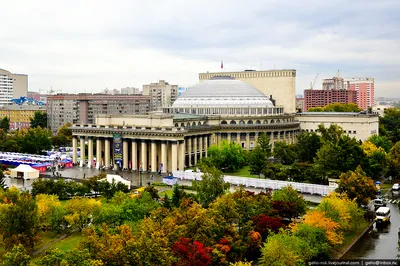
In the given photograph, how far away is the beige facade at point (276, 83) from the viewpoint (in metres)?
109

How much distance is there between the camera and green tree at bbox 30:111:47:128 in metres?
153

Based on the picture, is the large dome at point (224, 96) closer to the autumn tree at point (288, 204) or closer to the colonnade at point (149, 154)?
the colonnade at point (149, 154)

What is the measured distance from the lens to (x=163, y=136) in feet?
256

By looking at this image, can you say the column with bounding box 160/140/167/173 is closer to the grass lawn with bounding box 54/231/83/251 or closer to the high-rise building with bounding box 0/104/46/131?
the grass lawn with bounding box 54/231/83/251

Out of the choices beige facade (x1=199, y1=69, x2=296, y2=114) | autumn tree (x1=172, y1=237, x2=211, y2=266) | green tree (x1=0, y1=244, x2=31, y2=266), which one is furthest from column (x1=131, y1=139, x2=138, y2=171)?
green tree (x1=0, y1=244, x2=31, y2=266)

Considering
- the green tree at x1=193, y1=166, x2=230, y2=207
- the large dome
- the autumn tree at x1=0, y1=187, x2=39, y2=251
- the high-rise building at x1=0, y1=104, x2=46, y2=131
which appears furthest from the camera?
the high-rise building at x1=0, y1=104, x2=46, y2=131

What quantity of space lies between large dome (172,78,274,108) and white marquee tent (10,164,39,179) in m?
36.0

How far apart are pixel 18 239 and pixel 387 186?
1870 inches

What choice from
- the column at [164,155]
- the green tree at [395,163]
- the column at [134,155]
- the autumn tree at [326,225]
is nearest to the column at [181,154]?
the column at [164,155]

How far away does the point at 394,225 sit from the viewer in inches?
1889

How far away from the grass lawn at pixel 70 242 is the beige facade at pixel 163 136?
1358 inches

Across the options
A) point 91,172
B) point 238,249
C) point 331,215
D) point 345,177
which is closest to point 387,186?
point 345,177

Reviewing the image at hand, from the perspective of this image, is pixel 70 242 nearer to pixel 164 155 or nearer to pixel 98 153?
pixel 164 155

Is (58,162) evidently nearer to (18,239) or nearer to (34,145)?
(34,145)
